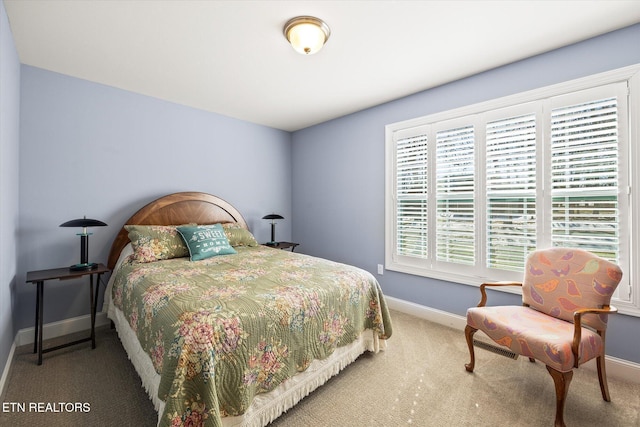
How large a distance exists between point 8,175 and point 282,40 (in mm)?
2236

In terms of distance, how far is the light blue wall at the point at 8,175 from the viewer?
1826 mm

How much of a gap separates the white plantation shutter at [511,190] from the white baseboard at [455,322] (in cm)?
69

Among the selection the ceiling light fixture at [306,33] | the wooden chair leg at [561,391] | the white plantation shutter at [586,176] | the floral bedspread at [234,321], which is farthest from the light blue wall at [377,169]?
the ceiling light fixture at [306,33]

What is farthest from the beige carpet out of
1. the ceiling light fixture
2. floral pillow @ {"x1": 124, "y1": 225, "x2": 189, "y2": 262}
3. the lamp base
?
the ceiling light fixture

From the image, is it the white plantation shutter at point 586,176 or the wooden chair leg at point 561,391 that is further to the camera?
the white plantation shutter at point 586,176

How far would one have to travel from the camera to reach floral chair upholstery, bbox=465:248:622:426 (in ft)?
5.07

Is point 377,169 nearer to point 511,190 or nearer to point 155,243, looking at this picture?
point 511,190

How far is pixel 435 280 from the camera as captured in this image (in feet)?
9.85

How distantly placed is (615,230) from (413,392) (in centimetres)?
188

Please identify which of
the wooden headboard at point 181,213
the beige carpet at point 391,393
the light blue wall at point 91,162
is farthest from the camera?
the wooden headboard at point 181,213

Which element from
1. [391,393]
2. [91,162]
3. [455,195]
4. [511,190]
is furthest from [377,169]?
[91,162]

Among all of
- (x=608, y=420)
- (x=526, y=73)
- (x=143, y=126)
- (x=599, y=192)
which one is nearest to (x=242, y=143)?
(x=143, y=126)

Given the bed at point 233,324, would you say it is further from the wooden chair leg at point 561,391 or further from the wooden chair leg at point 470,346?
the wooden chair leg at point 561,391

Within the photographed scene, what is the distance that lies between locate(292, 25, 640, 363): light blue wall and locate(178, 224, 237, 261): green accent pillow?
1606mm
